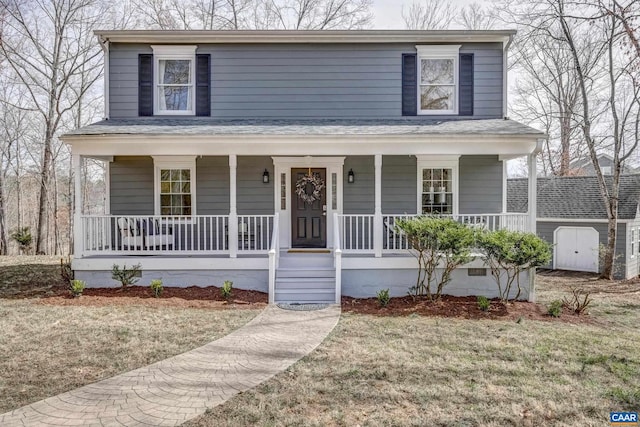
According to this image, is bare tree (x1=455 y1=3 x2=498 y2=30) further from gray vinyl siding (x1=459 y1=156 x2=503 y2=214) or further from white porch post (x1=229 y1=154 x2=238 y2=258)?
white porch post (x1=229 y1=154 x2=238 y2=258)

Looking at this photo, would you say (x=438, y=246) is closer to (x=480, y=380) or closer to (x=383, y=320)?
(x=383, y=320)

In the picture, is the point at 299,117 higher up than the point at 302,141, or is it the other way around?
the point at 299,117

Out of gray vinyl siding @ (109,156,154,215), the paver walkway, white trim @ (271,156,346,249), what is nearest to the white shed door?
white trim @ (271,156,346,249)

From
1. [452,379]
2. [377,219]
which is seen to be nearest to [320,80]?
[377,219]

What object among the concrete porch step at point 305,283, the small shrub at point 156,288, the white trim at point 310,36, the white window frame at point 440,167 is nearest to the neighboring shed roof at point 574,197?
the white window frame at point 440,167

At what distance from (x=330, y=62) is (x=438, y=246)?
593 cm

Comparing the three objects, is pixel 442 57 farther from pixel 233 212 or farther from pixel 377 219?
pixel 233 212

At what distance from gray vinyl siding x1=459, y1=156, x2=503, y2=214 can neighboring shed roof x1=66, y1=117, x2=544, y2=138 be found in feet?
3.49

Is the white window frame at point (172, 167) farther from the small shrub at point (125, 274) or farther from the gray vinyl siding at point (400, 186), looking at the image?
the gray vinyl siding at point (400, 186)

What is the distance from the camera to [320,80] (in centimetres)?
1051

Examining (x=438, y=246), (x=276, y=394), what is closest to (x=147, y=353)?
(x=276, y=394)

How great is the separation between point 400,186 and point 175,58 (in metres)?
6.94

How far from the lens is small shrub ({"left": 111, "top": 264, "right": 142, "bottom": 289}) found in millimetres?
8273

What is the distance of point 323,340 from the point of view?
5.67 meters
